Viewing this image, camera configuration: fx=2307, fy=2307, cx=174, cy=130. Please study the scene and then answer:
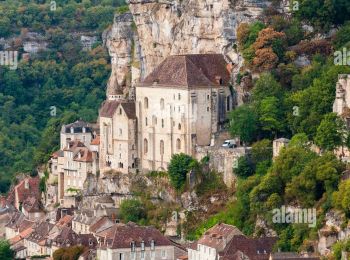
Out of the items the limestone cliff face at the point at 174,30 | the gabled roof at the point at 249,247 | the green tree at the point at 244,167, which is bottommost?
the gabled roof at the point at 249,247

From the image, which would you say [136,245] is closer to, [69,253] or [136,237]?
[136,237]

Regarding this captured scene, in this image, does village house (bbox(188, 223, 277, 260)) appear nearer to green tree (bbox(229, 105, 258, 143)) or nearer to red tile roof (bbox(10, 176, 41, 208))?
green tree (bbox(229, 105, 258, 143))

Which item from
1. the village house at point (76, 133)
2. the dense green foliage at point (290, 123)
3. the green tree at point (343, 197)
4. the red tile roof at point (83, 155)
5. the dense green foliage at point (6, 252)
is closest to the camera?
the green tree at point (343, 197)

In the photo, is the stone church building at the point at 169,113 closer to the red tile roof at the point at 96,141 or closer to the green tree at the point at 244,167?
the red tile roof at the point at 96,141

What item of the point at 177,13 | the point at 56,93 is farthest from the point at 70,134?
the point at 56,93

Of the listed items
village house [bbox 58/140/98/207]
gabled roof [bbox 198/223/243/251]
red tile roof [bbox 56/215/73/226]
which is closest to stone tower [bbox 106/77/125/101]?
village house [bbox 58/140/98/207]

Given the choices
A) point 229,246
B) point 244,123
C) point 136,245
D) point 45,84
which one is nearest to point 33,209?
point 136,245

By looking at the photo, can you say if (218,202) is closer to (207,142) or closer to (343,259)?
(207,142)

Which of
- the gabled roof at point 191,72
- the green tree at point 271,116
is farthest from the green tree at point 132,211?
the green tree at point 271,116
